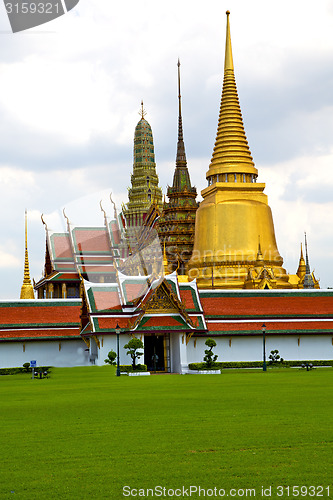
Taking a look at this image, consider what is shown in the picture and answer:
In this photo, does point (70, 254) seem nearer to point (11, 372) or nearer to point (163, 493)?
point (11, 372)

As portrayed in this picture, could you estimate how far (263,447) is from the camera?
9.62 meters

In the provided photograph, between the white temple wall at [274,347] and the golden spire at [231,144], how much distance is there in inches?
724

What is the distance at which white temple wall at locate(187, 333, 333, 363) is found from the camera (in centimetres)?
3356

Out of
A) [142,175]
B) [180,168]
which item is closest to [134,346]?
[180,168]

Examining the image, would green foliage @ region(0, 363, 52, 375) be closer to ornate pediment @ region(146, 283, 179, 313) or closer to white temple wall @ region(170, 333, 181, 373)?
ornate pediment @ region(146, 283, 179, 313)

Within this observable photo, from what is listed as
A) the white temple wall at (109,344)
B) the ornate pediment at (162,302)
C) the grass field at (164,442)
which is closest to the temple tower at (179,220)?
the white temple wall at (109,344)

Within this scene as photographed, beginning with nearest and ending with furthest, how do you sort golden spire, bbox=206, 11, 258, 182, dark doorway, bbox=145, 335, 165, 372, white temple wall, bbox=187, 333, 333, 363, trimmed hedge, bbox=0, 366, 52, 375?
trimmed hedge, bbox=0, 366, 52, 375, dark doorway, bbox=145, 335, 165, 372, white temple wall, bbox=187, 333, 333, 363, golden spire, bbox=206, 11, 258, 182

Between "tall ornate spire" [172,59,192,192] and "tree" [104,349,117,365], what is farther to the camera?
"tall ornate spire" [172,59,192,192]

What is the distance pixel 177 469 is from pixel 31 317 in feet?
89.3

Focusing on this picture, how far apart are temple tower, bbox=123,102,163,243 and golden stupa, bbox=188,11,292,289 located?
24.0 m

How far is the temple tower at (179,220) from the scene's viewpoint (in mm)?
58728

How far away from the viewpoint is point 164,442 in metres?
10.2

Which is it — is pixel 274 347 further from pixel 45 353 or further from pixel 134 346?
pixel 45 353

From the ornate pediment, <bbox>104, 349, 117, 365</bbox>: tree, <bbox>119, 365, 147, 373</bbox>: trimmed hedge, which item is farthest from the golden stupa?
<bbox>119, 365, 147, 373</bbox>: trimmed hedge
